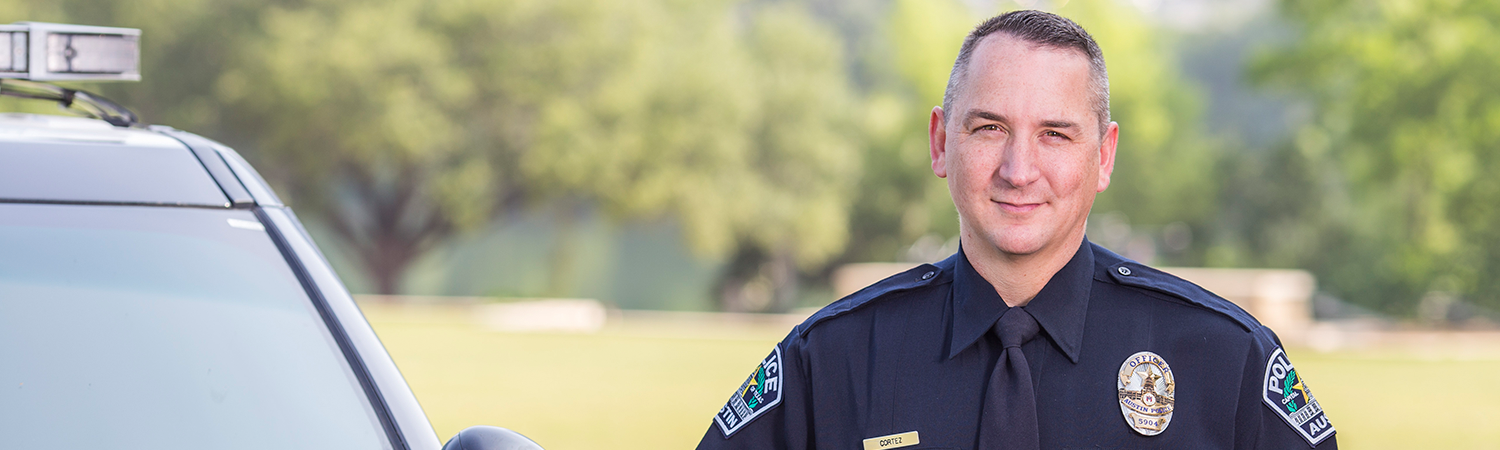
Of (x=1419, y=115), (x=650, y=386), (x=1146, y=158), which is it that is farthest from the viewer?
(x=1146, y=158)

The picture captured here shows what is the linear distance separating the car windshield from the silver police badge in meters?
1.18

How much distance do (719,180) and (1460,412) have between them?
81.4 feet

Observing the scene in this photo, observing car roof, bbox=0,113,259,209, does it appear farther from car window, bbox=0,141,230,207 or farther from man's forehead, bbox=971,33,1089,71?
man's forehead, bbox=971,33,1089,71

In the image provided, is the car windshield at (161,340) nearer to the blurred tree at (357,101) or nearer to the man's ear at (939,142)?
the man's ear at (939,142)

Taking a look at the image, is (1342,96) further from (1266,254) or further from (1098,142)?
(1098,142)

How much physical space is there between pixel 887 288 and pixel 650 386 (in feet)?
43.1

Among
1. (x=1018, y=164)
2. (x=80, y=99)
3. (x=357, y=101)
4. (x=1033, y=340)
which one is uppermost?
(x=357, y=101)

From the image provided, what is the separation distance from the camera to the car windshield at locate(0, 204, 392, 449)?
2238mm

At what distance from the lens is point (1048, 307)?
6.45 ft

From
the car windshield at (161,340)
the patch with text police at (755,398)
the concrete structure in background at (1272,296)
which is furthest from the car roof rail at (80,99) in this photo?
the concrete structure in background at (1272,296)

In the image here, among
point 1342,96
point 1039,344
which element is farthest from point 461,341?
point 1342,96

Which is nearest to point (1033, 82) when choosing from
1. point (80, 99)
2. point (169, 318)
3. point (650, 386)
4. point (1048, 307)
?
point (1048, 307)

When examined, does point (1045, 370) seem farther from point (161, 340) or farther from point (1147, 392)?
point (161, 340)

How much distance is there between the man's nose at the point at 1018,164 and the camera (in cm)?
189
